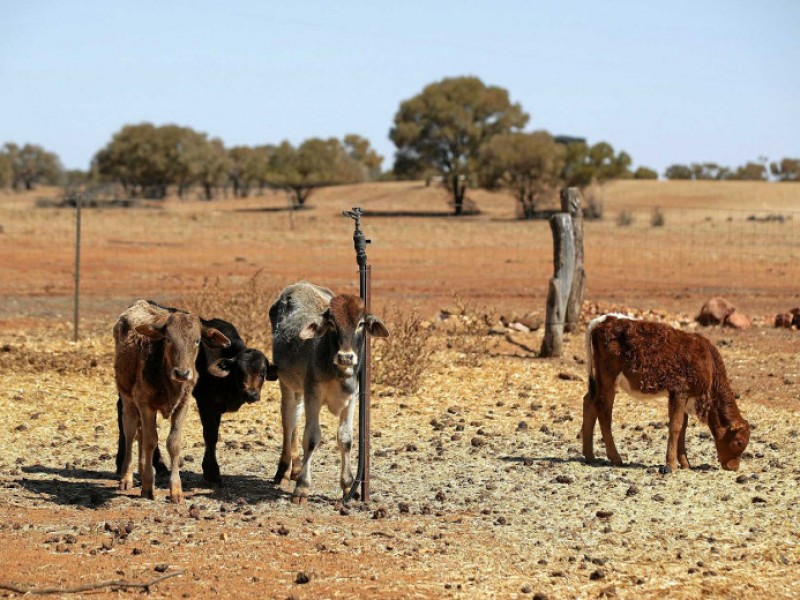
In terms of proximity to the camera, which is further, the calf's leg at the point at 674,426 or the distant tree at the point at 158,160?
the distant tree at the point at 158,160

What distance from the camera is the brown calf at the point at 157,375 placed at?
10.1m

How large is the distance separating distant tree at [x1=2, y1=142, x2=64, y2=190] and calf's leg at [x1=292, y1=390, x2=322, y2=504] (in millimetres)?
93851

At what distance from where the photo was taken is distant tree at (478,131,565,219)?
61625mm

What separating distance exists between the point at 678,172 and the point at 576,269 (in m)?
106

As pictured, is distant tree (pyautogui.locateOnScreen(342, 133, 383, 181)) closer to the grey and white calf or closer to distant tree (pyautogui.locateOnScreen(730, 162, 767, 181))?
→ distant tree (pyautogui.locateOnScreen(730, 162, 767, 181))

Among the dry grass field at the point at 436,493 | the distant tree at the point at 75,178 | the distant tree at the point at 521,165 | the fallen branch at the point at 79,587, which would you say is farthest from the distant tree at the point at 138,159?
the fallen branch at the point at 79,587

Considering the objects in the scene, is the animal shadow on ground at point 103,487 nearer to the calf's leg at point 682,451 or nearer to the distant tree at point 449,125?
the calf's leg at point 682,451

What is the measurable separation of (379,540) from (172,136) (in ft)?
253

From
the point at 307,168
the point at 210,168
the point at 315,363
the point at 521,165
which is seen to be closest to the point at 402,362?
the point at 315,363

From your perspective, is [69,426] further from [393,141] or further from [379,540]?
[393,141]

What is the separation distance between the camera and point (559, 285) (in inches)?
731

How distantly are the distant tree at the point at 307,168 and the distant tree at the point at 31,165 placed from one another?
94.4 feet

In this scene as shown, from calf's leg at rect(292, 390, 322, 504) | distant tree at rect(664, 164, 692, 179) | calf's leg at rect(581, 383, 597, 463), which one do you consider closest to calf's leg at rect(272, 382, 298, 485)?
calf's leg at rect(292, 390, 322, 504)

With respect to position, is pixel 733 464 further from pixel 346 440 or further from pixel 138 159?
pixel 138 159
